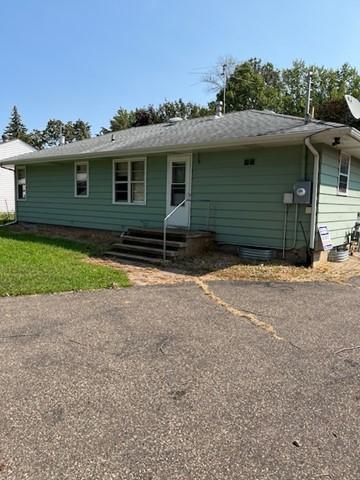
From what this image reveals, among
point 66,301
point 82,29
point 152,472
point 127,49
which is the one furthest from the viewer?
point 127,49

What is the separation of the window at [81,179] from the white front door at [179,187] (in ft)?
11.7

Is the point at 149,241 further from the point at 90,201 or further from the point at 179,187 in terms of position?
the point at 90,201

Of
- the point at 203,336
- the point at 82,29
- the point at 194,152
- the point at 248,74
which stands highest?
the point at 248,74

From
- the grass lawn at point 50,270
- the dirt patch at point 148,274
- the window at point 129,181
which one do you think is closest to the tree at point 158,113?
the window at point 129,181

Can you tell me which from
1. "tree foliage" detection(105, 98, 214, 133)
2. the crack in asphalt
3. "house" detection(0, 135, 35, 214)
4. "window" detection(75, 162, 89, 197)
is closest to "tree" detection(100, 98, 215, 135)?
"tree foliage" detection(105, 98, 214, 133)

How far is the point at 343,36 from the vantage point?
13227mm

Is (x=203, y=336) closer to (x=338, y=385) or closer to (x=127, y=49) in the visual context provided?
(x=338, y=385)

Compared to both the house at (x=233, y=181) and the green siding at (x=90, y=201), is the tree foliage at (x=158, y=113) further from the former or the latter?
the house at (x=233, y=181)

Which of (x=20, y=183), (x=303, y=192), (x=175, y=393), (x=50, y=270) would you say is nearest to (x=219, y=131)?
(x=303, y=192)

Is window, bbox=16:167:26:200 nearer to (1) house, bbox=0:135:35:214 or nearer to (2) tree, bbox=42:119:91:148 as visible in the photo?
(1) house, bbox=0:135:35:214

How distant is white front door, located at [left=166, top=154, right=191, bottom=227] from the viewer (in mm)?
9734

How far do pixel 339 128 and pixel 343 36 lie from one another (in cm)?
862

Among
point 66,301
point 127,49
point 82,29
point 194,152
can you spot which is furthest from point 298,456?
point 127,49

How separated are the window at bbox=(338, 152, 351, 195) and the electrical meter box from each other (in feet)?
6.14
